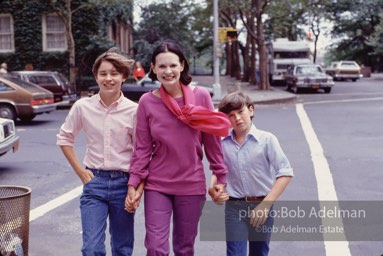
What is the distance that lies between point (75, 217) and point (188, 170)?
364cm

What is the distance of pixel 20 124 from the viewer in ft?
58.1

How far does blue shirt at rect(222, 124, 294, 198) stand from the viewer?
404 centimetres

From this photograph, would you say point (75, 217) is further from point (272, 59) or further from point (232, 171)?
point (272, 59)

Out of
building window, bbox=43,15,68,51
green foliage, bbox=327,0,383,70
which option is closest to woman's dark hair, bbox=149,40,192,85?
building window, bbox=43,15,68,51

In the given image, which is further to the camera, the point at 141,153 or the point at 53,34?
the point at 53,34

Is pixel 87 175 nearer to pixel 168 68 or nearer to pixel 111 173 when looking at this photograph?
pixel 111 173

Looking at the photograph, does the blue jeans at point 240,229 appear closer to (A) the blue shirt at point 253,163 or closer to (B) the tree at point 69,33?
(A) the blue shirt at point 253,163

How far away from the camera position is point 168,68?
3.93 metres

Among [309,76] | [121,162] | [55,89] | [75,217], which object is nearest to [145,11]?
[309,76]

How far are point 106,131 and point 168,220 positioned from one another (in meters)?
0.75

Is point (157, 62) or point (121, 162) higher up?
point (157, 62)

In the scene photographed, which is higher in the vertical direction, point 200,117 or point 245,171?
point 200,117

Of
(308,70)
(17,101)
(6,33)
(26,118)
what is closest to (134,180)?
(17,101)

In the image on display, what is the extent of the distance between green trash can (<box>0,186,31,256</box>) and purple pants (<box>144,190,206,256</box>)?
2.86 ft
